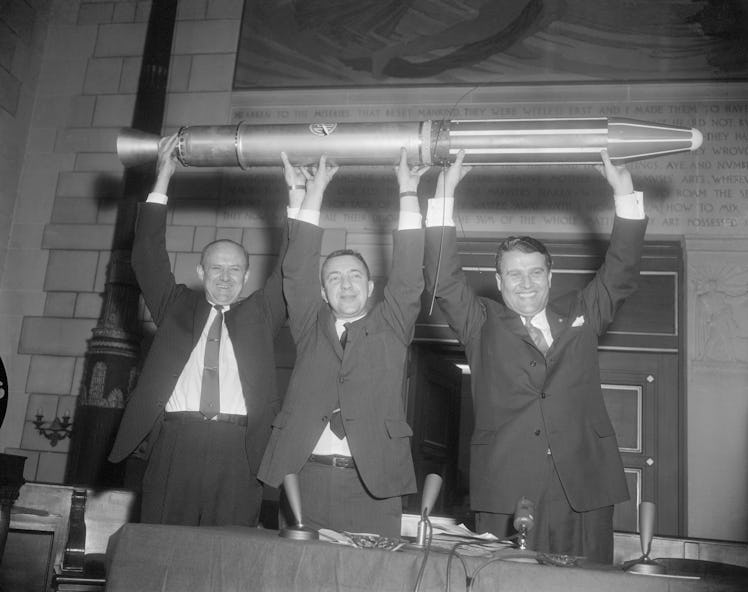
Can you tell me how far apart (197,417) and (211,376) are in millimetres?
154

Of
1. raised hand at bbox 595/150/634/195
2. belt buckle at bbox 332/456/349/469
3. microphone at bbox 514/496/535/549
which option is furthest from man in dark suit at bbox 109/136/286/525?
raised hand at bbox 595/150/634/195

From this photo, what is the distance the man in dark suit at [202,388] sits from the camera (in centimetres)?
248

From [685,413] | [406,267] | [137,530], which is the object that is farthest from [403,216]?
[685,413]

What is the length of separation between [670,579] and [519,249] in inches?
53.9

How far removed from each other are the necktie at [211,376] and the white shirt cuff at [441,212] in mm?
877

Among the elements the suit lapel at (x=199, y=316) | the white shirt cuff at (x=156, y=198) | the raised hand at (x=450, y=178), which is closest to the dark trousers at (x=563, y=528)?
the raised hand at (x=450, y=178)

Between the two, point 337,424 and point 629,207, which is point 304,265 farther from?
point 629,207

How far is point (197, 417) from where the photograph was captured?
101 inches

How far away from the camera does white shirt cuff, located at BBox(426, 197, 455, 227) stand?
2498mm

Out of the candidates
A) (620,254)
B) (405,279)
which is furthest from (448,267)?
(620,254)

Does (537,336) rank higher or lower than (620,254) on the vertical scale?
lower

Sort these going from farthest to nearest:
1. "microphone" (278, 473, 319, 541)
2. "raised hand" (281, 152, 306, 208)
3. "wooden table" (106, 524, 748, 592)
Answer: "raised hand" (281, 152, 306, 208), "microphone" (278, 473, 319, 541), "wooden table" (106, 524, 748, 592)

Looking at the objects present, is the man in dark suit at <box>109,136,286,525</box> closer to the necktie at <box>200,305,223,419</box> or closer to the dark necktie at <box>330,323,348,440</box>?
the necktie at <box>200,305,223,419</box>

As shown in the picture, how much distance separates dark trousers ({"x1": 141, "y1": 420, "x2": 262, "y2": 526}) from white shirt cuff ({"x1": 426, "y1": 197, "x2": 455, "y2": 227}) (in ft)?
3.21
